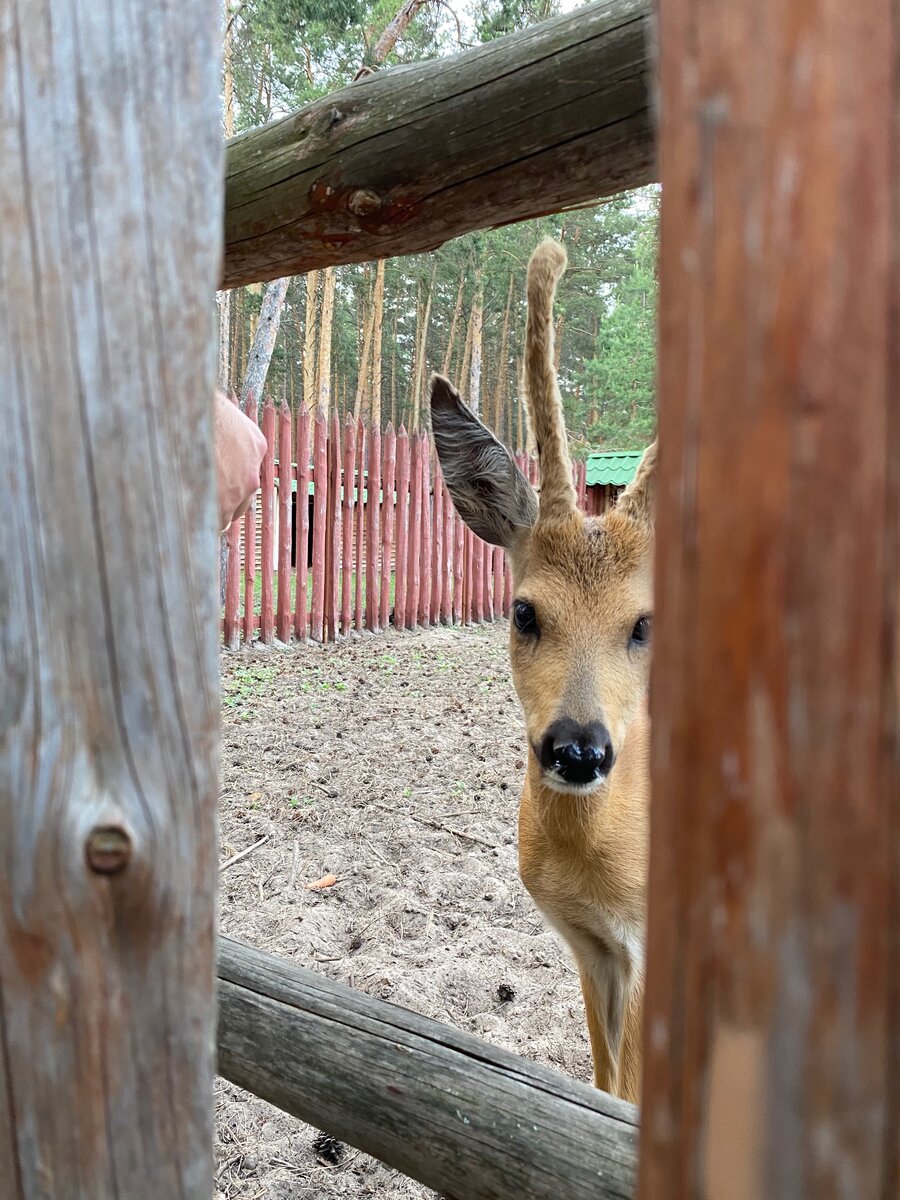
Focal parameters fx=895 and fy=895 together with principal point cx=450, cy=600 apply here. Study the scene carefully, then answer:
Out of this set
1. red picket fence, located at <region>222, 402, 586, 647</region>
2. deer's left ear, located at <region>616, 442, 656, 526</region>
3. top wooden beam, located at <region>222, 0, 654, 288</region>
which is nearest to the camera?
top wooden beam, located at <region>222, 0, 654, 288</region>

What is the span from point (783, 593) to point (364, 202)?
5.13ft

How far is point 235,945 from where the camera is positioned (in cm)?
208

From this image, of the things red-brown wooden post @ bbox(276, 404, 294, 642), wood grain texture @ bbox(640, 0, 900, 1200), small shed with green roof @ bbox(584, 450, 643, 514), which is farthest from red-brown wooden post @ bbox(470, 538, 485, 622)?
wood grain texture @ bbox(640, 0, 900, 1200)

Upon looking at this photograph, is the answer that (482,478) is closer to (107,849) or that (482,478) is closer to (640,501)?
(640,501)

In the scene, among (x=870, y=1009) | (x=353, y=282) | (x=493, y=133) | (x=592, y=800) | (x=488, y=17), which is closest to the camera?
(x=870, y=1009)

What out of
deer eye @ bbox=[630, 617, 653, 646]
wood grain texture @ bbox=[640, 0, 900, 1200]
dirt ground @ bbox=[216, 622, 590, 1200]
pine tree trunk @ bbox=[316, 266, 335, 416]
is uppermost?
pine tree trunk @ bbox=[316, 266, 335, 416]

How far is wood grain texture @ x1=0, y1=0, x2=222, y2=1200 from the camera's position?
809 mm

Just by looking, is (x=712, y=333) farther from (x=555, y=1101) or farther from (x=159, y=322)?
(x=555, y=1101)

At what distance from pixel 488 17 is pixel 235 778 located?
16237 mm

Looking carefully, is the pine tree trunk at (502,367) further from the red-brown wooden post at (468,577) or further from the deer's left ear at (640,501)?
the deer's left ear at (640,501)

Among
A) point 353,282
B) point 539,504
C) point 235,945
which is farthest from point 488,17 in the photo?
point 235,945

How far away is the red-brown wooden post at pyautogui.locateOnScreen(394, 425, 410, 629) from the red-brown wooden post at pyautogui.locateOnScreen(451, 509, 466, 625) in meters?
1.06

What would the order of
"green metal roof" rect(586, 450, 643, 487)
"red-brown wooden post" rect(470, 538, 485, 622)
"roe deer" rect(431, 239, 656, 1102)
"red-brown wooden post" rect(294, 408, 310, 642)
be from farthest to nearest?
1. "green metal roof" rect(586, 450, 643, 487)
2. "red-brown wooden post" rect(470, 538, 485, 622)
3. "red-brown wooden post" rect(294, 408, 310, 642)
4. "roe deer" rect(431, 239, 656, 1102)

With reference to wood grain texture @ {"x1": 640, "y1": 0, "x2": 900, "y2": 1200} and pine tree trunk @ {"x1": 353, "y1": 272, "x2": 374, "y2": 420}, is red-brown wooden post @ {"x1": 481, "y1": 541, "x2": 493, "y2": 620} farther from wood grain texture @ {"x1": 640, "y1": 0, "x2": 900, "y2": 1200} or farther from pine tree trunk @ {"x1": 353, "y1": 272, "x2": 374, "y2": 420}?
pine tree trunk @ {"x1": 353, "y1": 272, "x2": 374, "y2": 420}
